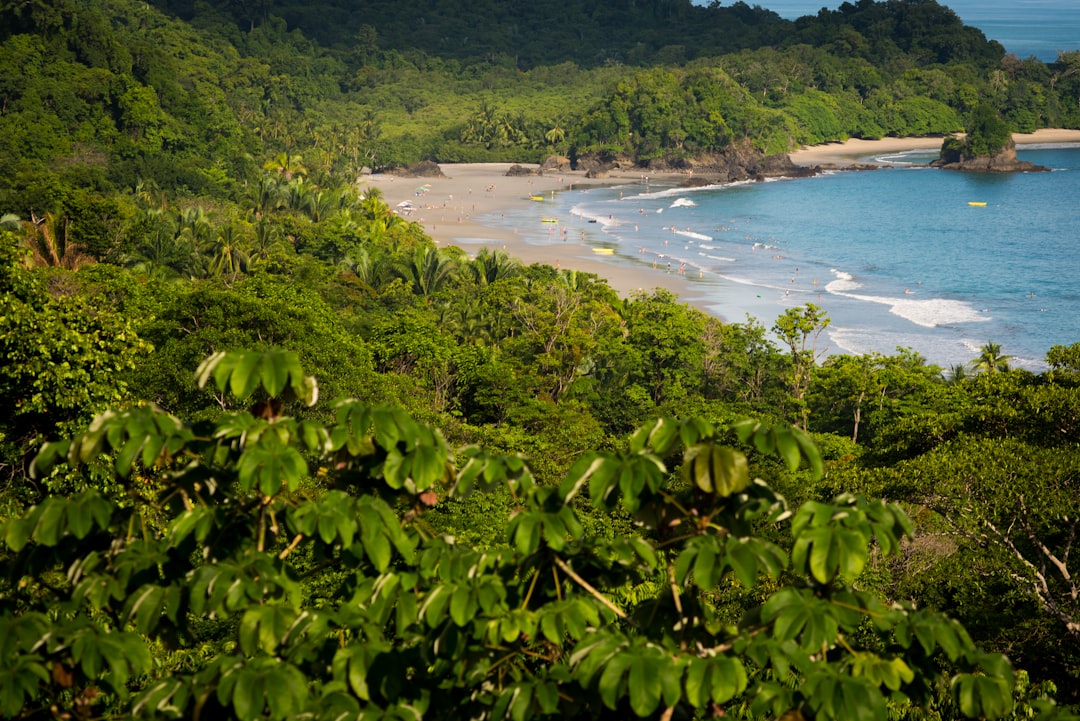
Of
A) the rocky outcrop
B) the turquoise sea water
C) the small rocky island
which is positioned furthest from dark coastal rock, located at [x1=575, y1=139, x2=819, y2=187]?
the small rocky island

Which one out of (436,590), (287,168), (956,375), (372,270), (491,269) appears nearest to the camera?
(436,590)

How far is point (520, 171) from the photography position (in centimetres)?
10806

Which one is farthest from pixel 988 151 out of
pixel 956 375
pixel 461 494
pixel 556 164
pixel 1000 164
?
pixel 461 494

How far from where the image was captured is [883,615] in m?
3.89

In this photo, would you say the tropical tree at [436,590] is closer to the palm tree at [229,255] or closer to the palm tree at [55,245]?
the palm tree at [55,245]

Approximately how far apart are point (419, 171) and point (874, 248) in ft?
167

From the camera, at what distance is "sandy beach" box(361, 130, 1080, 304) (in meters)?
58.0

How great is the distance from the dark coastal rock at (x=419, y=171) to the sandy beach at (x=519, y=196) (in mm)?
1130

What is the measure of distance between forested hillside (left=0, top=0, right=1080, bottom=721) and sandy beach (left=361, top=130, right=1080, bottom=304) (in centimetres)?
840

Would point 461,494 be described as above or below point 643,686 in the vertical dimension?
above

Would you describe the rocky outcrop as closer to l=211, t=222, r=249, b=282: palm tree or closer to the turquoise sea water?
the turquoise sea water

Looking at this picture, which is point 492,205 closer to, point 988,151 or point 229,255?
point 229,255

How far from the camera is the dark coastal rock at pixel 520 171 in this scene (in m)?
107

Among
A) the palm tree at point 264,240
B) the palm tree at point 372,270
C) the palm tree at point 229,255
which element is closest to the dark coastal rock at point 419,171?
the palm tree at point 264,240
